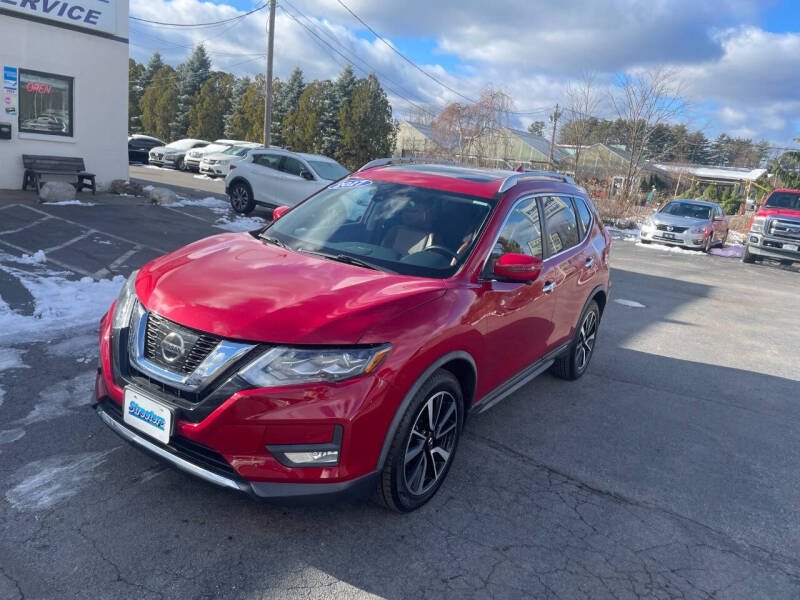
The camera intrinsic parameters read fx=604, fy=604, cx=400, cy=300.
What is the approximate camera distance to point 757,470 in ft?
14.2

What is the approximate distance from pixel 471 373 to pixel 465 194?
51.3 inches

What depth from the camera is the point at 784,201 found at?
18.0 metres

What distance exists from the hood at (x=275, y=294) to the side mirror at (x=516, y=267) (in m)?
0.46

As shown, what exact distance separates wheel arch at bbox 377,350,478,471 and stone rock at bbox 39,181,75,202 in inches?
442

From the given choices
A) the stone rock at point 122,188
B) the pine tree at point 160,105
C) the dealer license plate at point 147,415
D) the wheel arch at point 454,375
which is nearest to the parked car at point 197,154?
the stone rock at point 122,188

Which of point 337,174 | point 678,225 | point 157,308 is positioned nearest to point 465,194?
point 157,308

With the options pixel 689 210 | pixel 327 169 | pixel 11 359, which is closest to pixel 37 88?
pixel 327 169

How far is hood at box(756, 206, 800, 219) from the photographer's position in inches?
665

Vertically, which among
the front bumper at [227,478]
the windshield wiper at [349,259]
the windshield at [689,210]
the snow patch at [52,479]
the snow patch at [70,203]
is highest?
the windshield at [689,210]

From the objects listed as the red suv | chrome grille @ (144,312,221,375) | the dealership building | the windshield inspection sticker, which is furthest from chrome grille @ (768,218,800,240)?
chrome grille @ (144,312,221,375)

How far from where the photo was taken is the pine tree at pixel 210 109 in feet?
127

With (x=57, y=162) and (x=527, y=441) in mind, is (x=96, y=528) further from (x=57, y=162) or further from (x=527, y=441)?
(x=57, y=162)

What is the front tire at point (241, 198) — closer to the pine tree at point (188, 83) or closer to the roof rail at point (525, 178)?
the roof rail at point (525, 178)

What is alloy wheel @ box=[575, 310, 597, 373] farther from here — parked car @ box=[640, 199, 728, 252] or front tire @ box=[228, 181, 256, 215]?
parked car @ box=[640, 199, 728, 252]
